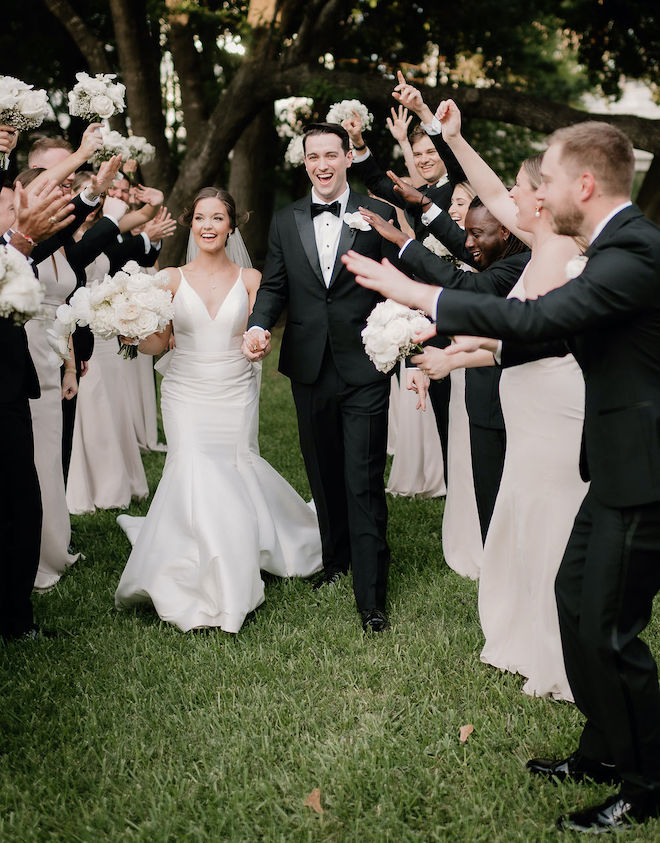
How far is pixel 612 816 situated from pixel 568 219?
208 cm

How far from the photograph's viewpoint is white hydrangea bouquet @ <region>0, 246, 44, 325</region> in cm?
326

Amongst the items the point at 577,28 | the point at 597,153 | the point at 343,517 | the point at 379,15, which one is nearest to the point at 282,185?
the point at 379,15

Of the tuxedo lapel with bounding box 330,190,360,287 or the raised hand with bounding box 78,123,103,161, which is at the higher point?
the raised hand with bounding box 78,123,103,161

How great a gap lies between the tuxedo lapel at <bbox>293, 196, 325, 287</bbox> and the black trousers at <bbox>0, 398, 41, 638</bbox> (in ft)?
6.03

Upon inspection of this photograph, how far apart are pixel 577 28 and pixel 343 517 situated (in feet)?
50.8

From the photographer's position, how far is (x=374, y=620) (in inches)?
196

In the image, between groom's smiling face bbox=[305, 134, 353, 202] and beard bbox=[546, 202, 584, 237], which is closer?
beard bbox=[546, 202, 584, 237]

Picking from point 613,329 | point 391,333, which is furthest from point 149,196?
point 613,329

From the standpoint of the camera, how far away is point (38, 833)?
10.7 feet

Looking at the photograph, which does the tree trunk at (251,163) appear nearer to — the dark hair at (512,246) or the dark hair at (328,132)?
the dark hair at (328,132)

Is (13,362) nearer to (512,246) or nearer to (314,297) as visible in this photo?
(314,297)

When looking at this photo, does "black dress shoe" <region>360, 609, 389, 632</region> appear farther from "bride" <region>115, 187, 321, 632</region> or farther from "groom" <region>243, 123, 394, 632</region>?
"bride" <region>115, 187, 321, 632</region>

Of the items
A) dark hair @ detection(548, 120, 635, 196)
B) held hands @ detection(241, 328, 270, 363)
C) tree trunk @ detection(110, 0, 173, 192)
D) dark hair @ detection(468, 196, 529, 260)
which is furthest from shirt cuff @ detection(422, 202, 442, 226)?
tree trunk @ detection(110, 0, 173, 192)

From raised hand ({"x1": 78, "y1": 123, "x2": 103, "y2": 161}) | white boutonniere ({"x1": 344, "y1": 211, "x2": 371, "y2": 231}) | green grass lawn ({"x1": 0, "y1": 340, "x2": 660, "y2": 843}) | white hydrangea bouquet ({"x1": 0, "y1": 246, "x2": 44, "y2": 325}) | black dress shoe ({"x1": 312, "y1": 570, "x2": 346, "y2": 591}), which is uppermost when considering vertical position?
raised hand ({"x1": 78, "y1": 123, "x2": 103, "y2": 161})
